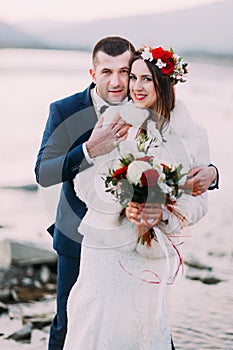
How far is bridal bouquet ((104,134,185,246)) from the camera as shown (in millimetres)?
3428

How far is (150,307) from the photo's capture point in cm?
365

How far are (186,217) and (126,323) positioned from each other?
19.6 inches

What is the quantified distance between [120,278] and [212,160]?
14.9 ft

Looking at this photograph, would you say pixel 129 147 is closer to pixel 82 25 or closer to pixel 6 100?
pixel 82 25

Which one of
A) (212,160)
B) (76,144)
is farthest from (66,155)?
(212,160)

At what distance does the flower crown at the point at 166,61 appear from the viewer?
3.60 m

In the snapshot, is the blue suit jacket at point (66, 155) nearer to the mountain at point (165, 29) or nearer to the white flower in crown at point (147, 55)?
the white flower in crown at point (147, 55)

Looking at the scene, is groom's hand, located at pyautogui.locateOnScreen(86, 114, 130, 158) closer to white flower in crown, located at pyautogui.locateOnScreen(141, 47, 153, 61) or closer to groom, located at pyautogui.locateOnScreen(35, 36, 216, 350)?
groom, located at pyautogui.locateOnScreen(35, 36, 216, 350)

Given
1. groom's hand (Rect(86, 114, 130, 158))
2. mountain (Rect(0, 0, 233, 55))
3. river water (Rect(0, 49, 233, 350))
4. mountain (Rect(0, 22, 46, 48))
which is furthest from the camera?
mountain (Rect(0, 22, 46, 48))

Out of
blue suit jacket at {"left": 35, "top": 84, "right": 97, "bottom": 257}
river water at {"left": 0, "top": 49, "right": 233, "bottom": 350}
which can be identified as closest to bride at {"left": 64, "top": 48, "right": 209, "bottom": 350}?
blue suit jacket at {"left": 35, "top": 84, "right": 97, "bottom": 257}

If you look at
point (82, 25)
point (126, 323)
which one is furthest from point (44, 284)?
point (82, 25)

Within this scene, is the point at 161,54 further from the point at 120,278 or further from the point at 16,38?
the point at 16,38

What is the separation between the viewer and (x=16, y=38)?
31.5ft

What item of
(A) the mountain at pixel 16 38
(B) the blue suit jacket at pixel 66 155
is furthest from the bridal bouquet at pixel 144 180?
(A) the mountain at pixel 16 38
